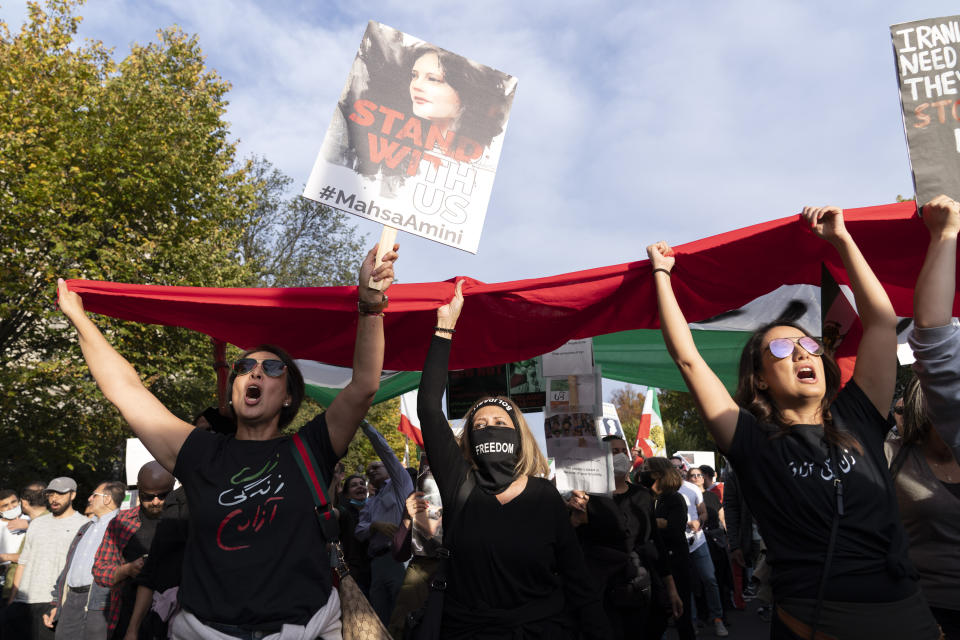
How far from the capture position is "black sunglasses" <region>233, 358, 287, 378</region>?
292 cm

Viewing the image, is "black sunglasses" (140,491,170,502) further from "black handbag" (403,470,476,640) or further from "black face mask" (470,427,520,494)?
"black face mask" (470,427,520,494)

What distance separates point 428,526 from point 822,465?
11.6 ft

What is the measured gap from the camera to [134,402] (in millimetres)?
2871

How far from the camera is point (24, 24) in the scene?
53.2 feet

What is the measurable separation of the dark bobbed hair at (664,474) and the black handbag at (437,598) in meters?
5.26

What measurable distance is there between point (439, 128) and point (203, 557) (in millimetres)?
2035

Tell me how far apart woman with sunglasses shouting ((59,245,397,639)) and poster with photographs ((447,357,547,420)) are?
89.1 inches

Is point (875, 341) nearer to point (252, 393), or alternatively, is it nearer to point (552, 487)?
point (552, 487)

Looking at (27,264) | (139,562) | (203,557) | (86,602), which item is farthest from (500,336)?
(27,264)

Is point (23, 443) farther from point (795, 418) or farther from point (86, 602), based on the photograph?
point (795, 418)

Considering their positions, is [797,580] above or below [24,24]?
below

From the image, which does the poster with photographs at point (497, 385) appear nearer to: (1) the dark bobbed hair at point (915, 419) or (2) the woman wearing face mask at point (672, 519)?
(1) the dark bobbed hair at point (915, 419)

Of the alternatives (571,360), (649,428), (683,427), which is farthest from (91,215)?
(683,427)

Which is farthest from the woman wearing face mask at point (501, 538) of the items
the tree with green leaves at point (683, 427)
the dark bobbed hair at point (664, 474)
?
the tree with green leaves at point (683, 427)
